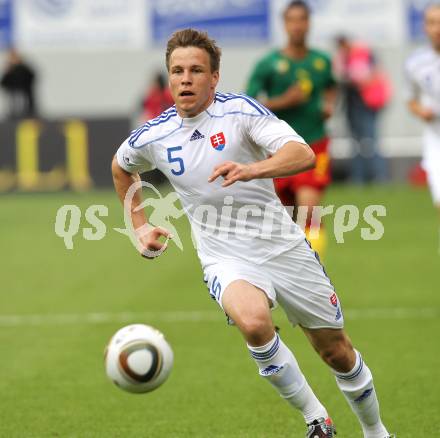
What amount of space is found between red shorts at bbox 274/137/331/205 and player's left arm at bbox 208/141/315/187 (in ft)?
16.5

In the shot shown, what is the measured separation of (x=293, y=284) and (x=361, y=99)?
17218mm

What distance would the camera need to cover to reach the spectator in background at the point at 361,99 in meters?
22.8

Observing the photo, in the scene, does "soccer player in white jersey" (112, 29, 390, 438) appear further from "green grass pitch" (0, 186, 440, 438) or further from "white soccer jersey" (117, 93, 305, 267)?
"green grass pitch" (0, 186, 440, 438)

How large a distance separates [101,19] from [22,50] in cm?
206

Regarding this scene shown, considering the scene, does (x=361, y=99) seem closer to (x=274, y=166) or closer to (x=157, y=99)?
(x=157, y=99)

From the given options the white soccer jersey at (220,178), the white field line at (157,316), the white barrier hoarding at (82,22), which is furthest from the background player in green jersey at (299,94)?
the white barrier hoarding at (82,22)

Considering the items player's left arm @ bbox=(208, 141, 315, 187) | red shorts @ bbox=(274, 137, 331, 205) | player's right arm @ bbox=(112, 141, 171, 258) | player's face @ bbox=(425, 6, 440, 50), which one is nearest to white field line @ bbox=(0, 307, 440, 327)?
red shorts @ bbox=(274, 137, 331, 205)

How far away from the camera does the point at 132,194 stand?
6.72 meters

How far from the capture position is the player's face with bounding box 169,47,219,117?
20.2 feet

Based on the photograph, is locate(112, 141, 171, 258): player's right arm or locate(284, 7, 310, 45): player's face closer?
locate(112, 141, 171, 258): player's right arm

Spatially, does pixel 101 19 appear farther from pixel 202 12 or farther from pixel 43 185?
pixel 43 185

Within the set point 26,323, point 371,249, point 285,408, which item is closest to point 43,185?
point 371,249

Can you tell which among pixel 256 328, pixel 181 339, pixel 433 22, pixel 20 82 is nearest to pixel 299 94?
pixel 433 22

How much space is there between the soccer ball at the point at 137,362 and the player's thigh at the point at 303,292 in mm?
682
